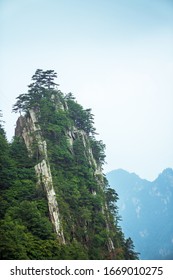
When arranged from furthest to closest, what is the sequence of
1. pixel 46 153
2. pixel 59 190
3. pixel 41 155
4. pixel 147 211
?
pixel 147 211 → pixel 46 153 → pixel 41 155 → pixel 59 190

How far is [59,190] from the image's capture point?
13.1 meters

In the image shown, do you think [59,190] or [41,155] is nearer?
[59,190]

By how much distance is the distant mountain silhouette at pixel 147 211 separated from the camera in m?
50.2

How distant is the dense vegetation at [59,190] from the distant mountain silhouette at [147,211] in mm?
34774

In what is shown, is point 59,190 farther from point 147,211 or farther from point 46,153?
point 147,211

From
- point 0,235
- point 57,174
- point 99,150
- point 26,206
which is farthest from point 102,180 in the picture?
point 0,235

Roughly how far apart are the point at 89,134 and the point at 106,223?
5.90 m

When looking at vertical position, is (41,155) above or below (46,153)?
below

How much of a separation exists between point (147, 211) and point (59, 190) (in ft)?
168

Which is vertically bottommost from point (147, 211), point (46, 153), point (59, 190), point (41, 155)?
point (59, 190)

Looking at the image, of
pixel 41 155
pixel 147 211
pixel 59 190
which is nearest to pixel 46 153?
pixel 41 155

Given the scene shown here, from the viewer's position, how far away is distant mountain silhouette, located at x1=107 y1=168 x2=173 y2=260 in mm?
50250

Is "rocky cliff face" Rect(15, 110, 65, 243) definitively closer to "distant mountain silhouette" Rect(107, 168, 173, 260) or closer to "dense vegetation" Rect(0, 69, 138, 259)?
"dense vegetation" Rect(0, 69, 138, 259)
